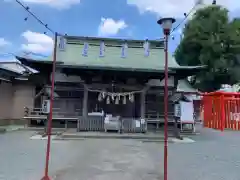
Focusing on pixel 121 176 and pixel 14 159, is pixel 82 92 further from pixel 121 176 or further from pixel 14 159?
pixel 121 176

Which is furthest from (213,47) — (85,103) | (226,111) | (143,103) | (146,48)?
(85,103)

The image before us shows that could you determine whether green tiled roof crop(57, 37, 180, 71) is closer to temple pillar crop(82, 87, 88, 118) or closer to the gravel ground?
temple pillar crop(82, 87, 88, 118)

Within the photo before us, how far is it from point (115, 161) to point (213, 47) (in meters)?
24.1

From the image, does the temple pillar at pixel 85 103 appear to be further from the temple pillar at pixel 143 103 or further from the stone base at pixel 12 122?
the stone base at pixel 12 122

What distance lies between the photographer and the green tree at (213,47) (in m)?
29.4

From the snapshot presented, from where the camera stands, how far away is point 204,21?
103ft

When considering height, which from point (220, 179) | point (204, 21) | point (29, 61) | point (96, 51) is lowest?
point (220, 179)

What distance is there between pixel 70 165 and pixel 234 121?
1516cm

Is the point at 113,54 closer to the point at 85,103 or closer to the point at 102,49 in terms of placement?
the point at 102,49

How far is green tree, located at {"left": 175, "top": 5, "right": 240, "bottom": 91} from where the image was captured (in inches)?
1158

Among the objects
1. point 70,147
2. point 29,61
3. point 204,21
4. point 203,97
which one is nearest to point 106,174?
point 70,147

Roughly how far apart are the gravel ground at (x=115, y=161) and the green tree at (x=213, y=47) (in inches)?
755

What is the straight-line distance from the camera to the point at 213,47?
2906 cm

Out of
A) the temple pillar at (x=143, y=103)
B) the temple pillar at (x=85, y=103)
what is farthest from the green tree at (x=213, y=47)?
the temple pillar at (x=85, y=103)
